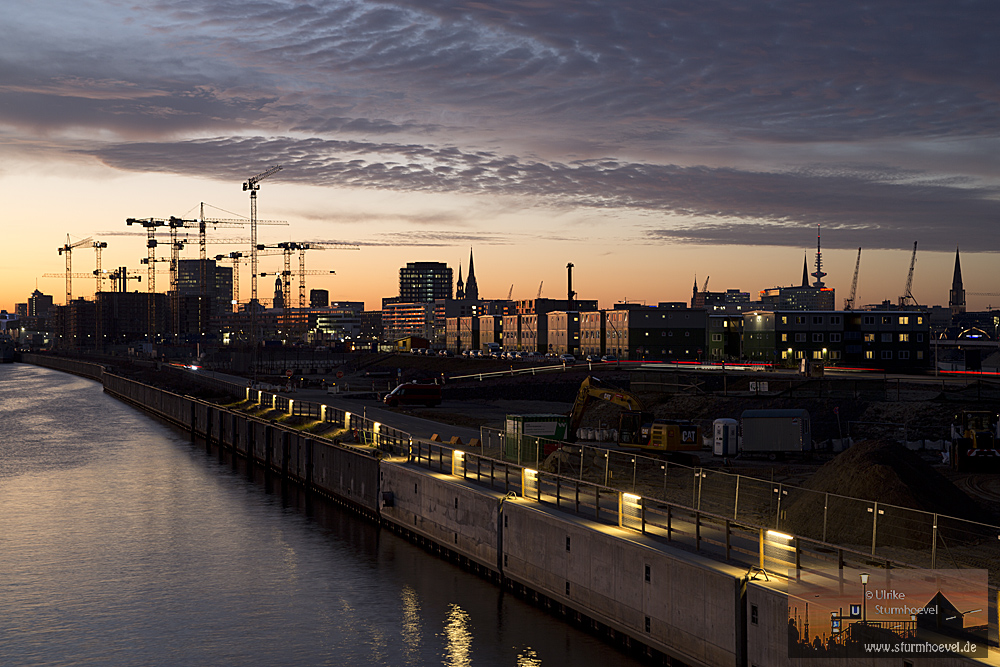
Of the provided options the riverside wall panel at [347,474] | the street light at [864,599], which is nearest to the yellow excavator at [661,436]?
the riverside wall panel at [347,474]

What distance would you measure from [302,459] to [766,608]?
55513 millimetres

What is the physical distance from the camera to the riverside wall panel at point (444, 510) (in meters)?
41.2

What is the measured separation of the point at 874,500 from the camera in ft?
116

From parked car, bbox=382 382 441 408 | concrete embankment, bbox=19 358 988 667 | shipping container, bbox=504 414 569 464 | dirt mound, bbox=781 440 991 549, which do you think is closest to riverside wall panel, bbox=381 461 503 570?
concrete embankment, bbox=19 358 988 667

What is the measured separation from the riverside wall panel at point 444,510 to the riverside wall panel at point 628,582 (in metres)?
1.65

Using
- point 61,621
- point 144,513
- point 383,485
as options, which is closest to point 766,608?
point 61,621

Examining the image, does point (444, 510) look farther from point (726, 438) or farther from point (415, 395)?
point (415, 395)

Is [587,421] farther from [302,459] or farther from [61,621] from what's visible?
[61,621]

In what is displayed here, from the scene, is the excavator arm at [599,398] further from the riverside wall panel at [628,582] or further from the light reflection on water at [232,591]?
the riverside wall panel at [628,582]

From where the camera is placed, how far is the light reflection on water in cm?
3394

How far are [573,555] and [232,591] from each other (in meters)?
17.4

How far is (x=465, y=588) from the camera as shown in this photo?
4109cm

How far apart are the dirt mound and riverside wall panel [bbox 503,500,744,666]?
3792 mm

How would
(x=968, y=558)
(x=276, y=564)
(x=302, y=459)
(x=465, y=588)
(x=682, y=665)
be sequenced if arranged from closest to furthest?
1. (x=968, y=558)
2. (x=682, y=665)
3. (x=465, y=588)
4. (x=276, y=564)
5. (x=302, y=459)
